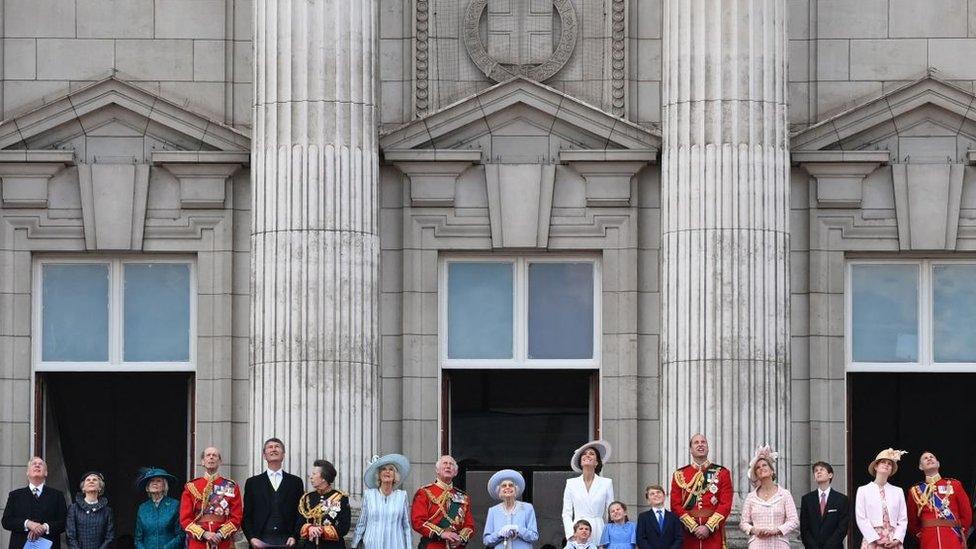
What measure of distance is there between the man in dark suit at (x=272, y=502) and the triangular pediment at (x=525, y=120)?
5.27m

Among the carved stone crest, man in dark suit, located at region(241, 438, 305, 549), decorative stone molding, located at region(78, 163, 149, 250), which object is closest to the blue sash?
man in dark suit, located at region(241, 438, 305, 549)

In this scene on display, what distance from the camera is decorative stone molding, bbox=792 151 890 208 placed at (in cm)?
3438

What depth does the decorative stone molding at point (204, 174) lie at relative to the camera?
1353 inches

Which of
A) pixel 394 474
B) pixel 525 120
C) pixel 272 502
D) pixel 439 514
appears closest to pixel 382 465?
pixel 394 474

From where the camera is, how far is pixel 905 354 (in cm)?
3462

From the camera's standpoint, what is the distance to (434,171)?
34438mm

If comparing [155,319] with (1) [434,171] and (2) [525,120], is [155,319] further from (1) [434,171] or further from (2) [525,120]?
(2) [525,120]

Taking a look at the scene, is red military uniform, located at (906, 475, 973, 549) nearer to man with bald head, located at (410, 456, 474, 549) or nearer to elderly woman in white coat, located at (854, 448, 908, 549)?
elderly woman in white coat, located at (854, 448, 908, 549)

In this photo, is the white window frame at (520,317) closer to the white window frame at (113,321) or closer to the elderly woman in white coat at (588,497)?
the white window frame at (113,321)

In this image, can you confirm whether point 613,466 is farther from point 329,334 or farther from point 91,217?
point 91,217

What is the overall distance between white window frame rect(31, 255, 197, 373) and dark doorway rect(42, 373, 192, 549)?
171 millimetres

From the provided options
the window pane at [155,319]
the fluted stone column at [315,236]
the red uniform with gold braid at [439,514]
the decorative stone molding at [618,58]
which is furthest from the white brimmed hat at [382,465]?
the decorative stone molding at [618,58]

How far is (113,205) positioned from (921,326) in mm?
10270

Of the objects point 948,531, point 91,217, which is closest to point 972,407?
point 948,531
